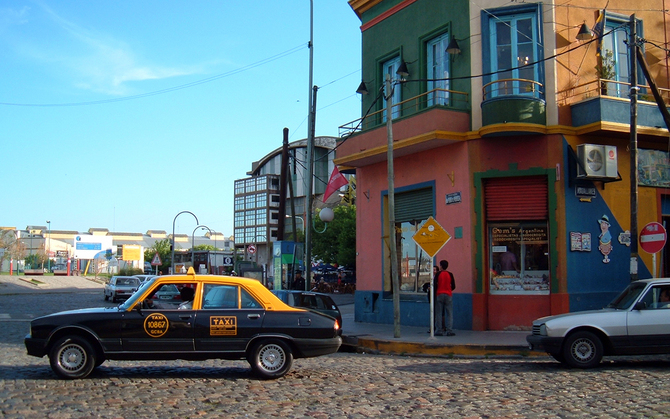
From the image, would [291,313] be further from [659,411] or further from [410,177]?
[410,177]

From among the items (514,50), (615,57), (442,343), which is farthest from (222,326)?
(615,57)

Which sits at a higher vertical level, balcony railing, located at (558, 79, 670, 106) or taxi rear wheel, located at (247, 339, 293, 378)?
balcony railing, located at (558, 79, 670, 106)

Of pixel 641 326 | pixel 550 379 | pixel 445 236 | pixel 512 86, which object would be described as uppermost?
pixel 512 86

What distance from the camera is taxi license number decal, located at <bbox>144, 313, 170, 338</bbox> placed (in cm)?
924

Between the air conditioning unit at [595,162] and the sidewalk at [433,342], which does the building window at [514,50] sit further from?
the sidewalk at [433,342]

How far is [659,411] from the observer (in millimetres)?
7145

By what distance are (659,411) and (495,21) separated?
11.6m

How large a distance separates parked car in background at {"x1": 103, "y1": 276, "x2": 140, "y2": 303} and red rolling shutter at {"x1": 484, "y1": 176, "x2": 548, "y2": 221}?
80.5ft

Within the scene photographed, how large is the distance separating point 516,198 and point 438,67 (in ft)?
14.8

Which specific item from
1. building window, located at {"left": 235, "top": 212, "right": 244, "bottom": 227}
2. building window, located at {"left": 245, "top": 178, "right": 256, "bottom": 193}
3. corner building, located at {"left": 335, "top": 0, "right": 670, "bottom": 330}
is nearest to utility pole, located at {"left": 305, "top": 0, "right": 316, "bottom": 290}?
corner building, located at {"left": 335, "top": 0, "right": 670, "bottom": 330}

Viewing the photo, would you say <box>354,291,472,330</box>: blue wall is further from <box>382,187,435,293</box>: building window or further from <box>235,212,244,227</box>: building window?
<box>235,212,244,227</box>: building window

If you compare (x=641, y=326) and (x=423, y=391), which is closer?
(x=423, y=391)

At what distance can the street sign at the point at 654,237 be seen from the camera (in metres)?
13.3

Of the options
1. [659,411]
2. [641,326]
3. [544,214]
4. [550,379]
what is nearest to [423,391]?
[550,379]
